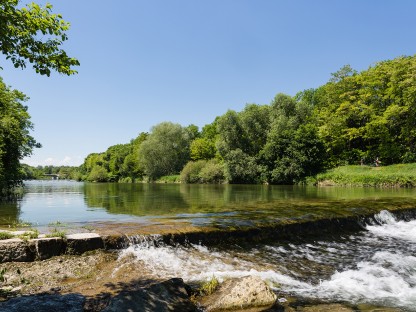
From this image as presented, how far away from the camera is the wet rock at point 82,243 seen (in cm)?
870

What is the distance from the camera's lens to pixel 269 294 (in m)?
6.34

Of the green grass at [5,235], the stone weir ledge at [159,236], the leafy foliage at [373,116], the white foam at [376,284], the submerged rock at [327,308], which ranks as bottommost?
the white foam at [376,284]

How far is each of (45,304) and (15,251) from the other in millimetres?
3068

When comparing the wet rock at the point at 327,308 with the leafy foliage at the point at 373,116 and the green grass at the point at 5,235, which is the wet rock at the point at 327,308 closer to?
the green grass at the point at 5,235

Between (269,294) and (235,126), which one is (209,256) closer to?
(269,294)

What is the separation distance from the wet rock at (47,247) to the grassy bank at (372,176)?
39.0 metres

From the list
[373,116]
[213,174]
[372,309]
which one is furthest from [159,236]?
[213,174]

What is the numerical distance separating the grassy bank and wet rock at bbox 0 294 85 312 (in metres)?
40.1

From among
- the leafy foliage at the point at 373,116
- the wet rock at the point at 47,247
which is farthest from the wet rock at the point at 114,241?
the leafy foliage at the point at 373,116

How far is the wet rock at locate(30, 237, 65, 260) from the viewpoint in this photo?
817 cm

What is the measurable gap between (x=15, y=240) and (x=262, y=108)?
57.3 metres

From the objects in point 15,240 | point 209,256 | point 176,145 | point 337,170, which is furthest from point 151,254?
point 176,145

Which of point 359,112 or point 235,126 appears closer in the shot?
point 359,112

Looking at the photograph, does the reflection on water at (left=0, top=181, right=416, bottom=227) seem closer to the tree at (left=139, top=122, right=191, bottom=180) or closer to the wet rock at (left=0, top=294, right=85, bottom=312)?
the wet rock at (left=0, top=294, right=85, bottom=312)
